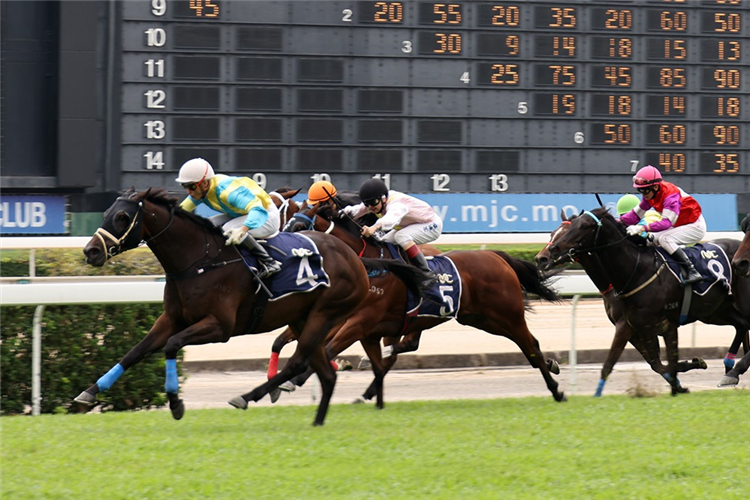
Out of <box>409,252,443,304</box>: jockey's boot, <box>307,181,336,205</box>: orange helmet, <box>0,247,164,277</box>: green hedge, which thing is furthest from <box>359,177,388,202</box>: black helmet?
<box>0,247,164,277</box>: green hedge

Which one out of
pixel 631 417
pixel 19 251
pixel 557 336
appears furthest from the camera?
pixel 19 251

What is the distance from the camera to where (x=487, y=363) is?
966 centimetres

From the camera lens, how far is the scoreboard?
548 inches

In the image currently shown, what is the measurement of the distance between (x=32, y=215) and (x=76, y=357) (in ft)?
31.7

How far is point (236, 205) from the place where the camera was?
6.10 meters

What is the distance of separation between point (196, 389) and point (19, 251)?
23.7 ft

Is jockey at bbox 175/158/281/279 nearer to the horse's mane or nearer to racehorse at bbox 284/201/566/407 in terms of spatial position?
the horse's mane

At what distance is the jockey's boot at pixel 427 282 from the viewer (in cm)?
690

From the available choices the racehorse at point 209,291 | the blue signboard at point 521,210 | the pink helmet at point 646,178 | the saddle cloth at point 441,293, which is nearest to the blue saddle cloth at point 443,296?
the saddle cloth at point 441,293

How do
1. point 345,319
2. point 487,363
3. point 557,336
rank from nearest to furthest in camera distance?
1. point 345,319
2. point 487,363
3. point 557,336

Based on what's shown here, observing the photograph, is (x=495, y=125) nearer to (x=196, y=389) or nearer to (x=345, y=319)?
(x=196, y=389)

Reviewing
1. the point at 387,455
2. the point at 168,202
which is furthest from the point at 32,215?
the point at 387,455

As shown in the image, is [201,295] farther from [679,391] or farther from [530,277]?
[679,391]

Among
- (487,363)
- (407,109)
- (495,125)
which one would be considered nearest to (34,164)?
(407,109)
